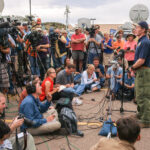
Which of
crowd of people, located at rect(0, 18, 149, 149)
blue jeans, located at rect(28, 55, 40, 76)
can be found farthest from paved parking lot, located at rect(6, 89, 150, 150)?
blue jeans, located at rect(28, 55, 40, 76)

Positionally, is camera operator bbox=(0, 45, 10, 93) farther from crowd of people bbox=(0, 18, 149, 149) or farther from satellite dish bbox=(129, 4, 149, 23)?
satellite dish bbox=(129, 4, 149, 23)

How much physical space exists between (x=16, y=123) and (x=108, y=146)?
1.29m

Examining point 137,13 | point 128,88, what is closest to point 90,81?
point 128,88

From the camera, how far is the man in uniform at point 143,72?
3725mm

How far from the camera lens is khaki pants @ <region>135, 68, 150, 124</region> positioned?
3.88 meters

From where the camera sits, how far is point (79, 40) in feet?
25.2

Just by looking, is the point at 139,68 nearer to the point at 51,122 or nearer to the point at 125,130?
the point at 51,122

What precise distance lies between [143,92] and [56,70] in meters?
3.42

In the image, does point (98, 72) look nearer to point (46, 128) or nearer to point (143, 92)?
point (143, 92)

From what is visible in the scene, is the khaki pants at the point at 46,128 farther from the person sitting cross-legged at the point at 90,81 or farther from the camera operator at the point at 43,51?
the camera operator at the point at 43,51

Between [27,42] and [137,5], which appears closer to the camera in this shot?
[27,42]

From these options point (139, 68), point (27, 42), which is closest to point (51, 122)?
point (139, 68)

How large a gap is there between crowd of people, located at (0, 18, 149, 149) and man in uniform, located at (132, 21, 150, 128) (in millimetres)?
19

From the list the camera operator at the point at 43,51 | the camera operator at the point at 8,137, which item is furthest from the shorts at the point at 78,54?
the camera operator at the point at 8,137
